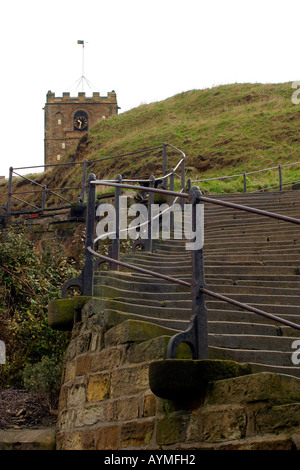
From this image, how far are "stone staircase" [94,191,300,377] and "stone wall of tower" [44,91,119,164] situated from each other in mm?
51648

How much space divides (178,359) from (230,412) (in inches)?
17.2

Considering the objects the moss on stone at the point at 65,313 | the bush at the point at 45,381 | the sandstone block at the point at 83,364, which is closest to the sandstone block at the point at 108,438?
the sandstone block at the point at 83,364

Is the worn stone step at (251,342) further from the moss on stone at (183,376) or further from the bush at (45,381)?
the bush at (45,381)

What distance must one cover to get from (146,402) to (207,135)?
27.9 meters

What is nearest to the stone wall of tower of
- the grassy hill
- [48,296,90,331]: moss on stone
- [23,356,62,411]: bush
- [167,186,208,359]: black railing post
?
the grassy hill

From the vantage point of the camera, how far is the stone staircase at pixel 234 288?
4.91m

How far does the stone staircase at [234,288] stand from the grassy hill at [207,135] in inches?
440

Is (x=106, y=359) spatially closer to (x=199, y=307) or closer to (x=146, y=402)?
(x=146, y=402)

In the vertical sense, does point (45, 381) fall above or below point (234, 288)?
below

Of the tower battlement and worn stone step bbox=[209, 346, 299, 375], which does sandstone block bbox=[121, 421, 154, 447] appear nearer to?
worn stone step bbox=[209, 346, 299, 375]

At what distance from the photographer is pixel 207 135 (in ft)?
103

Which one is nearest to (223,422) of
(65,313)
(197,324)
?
(197,324)

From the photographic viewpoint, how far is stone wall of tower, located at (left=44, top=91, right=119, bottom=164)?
59.9 meters

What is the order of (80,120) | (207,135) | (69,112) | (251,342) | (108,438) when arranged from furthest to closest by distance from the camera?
1. (69,112)
2. (80,120)
3. (207,135)
4. (251,342)
5. (108,438)
